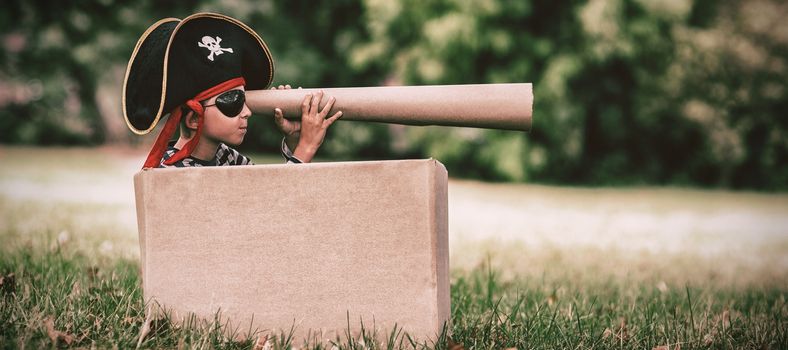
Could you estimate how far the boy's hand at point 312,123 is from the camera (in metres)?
2.23

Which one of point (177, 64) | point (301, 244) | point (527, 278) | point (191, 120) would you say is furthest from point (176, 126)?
point (527, 278)

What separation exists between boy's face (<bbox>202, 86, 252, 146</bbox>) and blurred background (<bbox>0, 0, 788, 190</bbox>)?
40.0ft

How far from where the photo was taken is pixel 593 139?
699 inches

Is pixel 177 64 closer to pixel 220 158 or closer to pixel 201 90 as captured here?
pixel 201 90

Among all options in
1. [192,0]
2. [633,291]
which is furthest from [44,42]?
[633,291]

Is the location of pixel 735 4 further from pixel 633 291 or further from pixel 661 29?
pixel 633 291

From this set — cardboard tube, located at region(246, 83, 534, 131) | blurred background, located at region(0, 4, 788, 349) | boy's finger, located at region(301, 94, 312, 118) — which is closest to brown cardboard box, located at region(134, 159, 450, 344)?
cardboard tube, located at region(246, 83, 534, 131)

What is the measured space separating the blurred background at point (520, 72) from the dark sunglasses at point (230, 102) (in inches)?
481

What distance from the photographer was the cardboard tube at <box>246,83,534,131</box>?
206 centimetres

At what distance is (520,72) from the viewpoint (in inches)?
569

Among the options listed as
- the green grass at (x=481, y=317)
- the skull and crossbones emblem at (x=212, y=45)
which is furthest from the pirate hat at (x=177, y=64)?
the green grass at (x=481, y=317)

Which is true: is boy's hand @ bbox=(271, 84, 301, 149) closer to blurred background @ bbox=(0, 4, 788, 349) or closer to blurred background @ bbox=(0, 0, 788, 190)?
blurred background @ bbox=(0, 4, 788, 349)

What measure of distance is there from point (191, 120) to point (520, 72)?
1277cm

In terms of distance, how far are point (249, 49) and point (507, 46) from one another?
1252 cm
